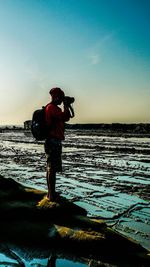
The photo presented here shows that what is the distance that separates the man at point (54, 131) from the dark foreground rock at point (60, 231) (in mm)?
343

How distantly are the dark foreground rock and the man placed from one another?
0.34 meters

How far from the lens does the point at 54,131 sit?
5.09 m

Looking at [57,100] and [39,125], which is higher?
[57,100]

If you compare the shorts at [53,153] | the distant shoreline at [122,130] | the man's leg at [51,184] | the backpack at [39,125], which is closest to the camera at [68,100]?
the backpack at [39,125]

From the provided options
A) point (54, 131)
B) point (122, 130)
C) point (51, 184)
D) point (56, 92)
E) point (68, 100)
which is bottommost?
point (122, 130)

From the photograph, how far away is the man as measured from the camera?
505 cm

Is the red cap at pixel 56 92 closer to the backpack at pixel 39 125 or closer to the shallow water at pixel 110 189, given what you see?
the backpack at pixel 39 125

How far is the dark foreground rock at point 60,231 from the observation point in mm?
3938

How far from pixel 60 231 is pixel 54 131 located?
1.57 m

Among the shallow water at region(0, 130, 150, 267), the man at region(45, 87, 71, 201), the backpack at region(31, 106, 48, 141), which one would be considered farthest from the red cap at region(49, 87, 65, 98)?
the shallow water at region(0, 130, 150, 267)

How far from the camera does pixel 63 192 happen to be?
289 inches

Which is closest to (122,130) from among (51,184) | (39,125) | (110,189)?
(110,189)

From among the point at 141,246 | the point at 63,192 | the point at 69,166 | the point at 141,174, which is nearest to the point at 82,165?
the point at 69,166

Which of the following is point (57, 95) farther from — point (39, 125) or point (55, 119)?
point (39, 125)
